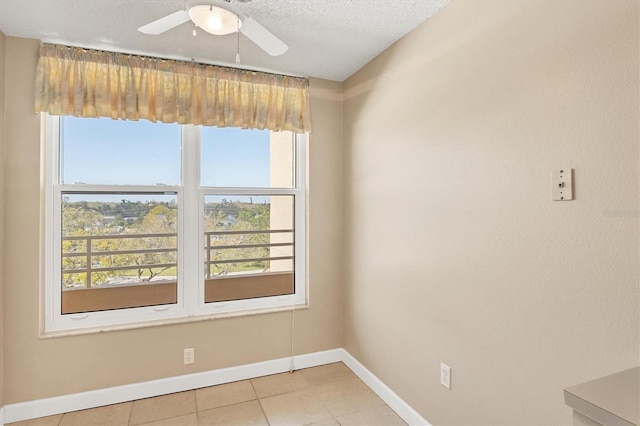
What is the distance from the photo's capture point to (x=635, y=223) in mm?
1110

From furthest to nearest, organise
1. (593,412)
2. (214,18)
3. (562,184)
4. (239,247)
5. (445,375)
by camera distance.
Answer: (239,247)
(445,375)
(214,18)
(562,184)
(593,412)

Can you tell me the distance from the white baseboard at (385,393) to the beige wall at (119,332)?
265mm

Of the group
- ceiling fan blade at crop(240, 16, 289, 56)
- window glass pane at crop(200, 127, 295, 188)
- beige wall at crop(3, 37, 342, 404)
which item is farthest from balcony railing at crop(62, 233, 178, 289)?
ceiling fan blade at crop(240, 16, 289, 56)

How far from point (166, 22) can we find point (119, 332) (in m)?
2.09

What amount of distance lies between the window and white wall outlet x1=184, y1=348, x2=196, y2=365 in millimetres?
270

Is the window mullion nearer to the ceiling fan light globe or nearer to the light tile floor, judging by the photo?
the light tile floor

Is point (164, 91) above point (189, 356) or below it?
above

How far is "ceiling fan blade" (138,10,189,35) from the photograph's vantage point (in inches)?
59.1

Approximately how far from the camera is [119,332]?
2.45 m

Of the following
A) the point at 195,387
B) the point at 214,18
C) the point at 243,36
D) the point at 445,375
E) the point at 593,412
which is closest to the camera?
the point at 593,412

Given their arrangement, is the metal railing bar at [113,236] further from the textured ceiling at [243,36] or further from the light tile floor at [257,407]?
the textured ceiling at [243,36]

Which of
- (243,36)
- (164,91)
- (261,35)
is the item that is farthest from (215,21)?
(164,91)

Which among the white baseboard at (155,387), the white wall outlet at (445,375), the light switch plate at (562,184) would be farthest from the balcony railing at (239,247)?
the light switch plate at (562,184)

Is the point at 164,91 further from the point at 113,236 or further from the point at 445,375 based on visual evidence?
the point at 445,375
